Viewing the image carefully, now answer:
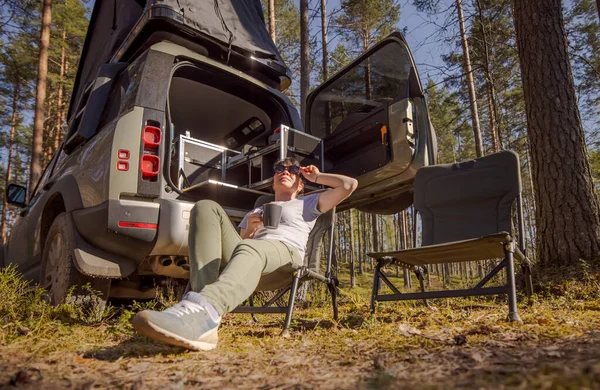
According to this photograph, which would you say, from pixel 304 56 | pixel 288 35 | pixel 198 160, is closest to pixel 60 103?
pixel 288 35

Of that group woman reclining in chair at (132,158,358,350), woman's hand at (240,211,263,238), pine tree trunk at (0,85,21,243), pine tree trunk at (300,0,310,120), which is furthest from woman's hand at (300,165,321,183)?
pine tree trunk at (0,85,21,243)

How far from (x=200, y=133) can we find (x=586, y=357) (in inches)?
190

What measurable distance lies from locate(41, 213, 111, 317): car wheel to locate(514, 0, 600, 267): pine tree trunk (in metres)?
3.91

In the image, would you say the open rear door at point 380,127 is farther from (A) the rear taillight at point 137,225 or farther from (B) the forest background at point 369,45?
(B) the forest background at point 369,45

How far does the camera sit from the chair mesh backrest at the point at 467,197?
3186mm

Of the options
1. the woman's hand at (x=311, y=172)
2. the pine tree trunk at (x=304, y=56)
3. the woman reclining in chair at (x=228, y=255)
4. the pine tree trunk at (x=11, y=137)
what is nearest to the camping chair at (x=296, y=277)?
the woman reclining in chair at (x=228, y=255)

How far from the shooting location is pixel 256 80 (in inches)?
153

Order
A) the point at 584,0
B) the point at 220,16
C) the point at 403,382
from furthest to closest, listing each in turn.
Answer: the point at 584,0 → the point at 220,16 → the point at 403,382

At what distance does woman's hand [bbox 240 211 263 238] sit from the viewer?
2.67 meters

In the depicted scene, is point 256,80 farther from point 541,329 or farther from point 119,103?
point 541,329

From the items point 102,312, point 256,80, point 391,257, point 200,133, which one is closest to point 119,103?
point 256,80

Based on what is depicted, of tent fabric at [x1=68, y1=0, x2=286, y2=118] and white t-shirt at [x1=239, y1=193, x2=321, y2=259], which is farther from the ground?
tent fabric at [x1=68, y1=0, x2=286, y2=118]

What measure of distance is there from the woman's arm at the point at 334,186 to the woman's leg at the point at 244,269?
0.44 m

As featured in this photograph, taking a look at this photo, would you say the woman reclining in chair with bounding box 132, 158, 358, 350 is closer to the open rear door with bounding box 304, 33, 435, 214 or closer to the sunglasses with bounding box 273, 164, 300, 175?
the sunglasses with bounding box 273, 164, 300, 175
